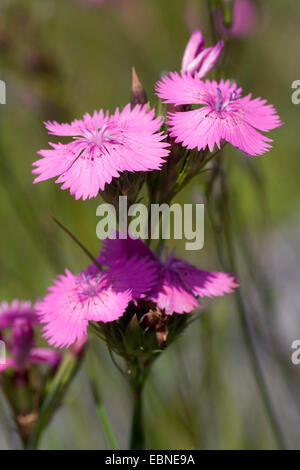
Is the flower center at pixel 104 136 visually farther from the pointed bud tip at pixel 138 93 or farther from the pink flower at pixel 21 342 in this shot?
the pink flower at pixel 21 342

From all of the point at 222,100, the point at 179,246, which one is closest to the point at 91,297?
the point at 222,100

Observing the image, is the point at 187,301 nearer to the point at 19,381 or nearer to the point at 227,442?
the point at 19,381

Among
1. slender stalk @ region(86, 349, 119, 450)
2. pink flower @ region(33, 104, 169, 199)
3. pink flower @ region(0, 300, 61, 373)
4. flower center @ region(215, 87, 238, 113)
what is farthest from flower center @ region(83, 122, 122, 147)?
slender stalk @ region(86, 349, 119, 450)

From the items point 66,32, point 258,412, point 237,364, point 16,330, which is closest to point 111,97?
point 66,32

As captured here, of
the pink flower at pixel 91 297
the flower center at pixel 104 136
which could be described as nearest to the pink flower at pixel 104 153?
the flower center at pixel 104 136

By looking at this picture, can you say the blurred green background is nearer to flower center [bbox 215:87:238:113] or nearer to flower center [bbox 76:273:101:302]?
flower center [bbox 215:87:238:113]

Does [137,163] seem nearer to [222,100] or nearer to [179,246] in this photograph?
[222,100]
